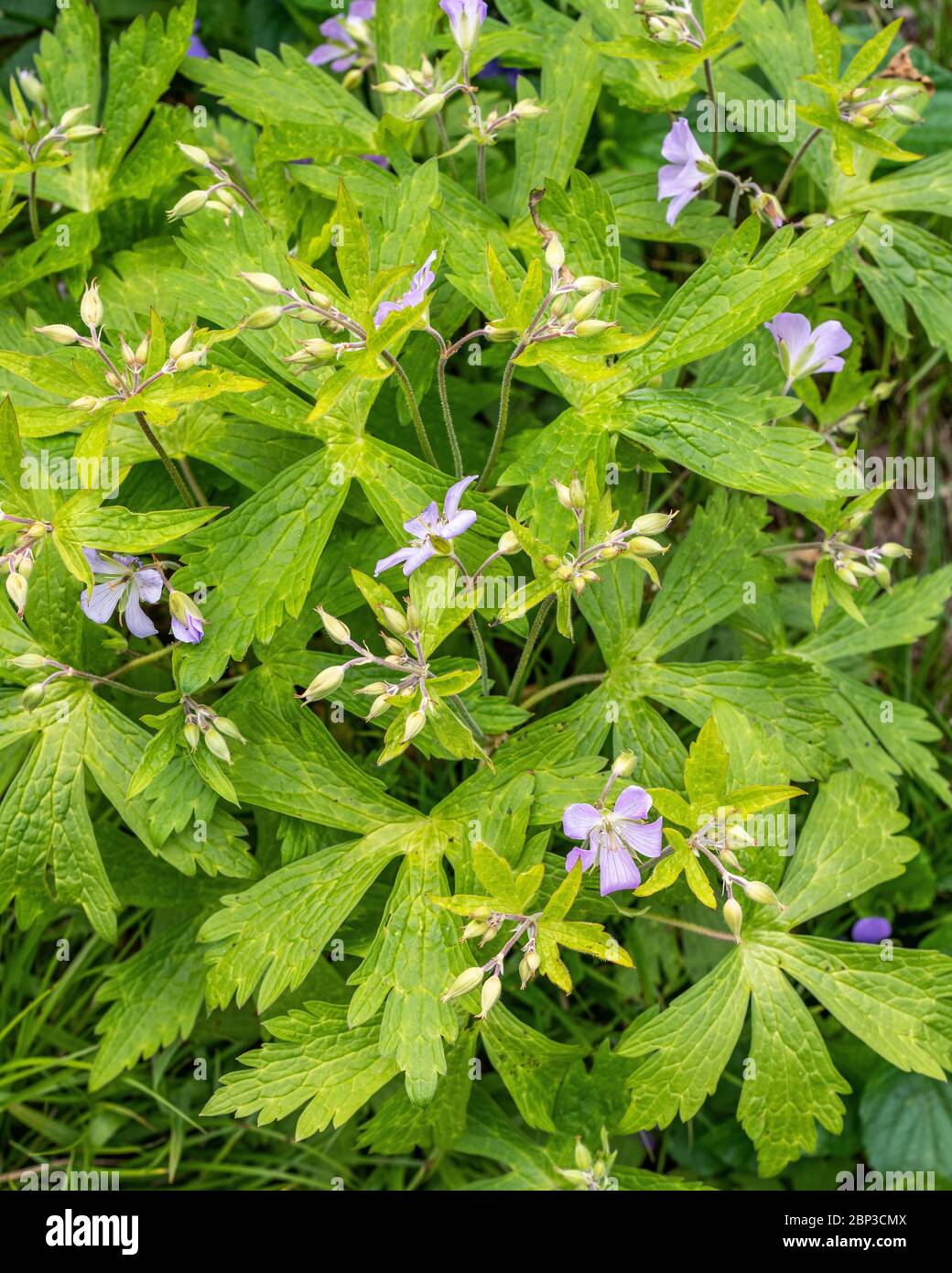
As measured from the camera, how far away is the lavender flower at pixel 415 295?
1.87 metres

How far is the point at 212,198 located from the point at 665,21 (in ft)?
3.12

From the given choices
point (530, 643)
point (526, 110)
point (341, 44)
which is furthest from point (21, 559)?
point (341, 44)

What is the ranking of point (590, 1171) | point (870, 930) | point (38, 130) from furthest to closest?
point (870, 930), point (38, 130), point (590, 1171)

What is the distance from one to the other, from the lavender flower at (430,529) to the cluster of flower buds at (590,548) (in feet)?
0.52

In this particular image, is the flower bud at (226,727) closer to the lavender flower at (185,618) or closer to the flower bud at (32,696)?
the lavender flower at (185,618)

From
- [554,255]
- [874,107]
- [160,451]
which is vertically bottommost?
[160,451]

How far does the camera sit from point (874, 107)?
85.4 inches

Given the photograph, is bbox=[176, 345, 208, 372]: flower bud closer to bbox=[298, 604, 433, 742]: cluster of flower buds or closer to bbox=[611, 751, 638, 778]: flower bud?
bbox=[298, 604, 433, 742]: cluster of flower buds

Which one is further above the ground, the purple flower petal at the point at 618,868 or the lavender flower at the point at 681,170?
the lavender flower at the point at 681,170

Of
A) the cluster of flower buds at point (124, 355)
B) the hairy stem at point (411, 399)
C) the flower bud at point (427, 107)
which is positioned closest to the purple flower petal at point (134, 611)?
the cluster of flower buds at point (124, 355)

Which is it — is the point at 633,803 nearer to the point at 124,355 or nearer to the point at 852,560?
the point at 852,560

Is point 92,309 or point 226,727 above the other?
point 92,309

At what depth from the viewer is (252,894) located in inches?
84.4
